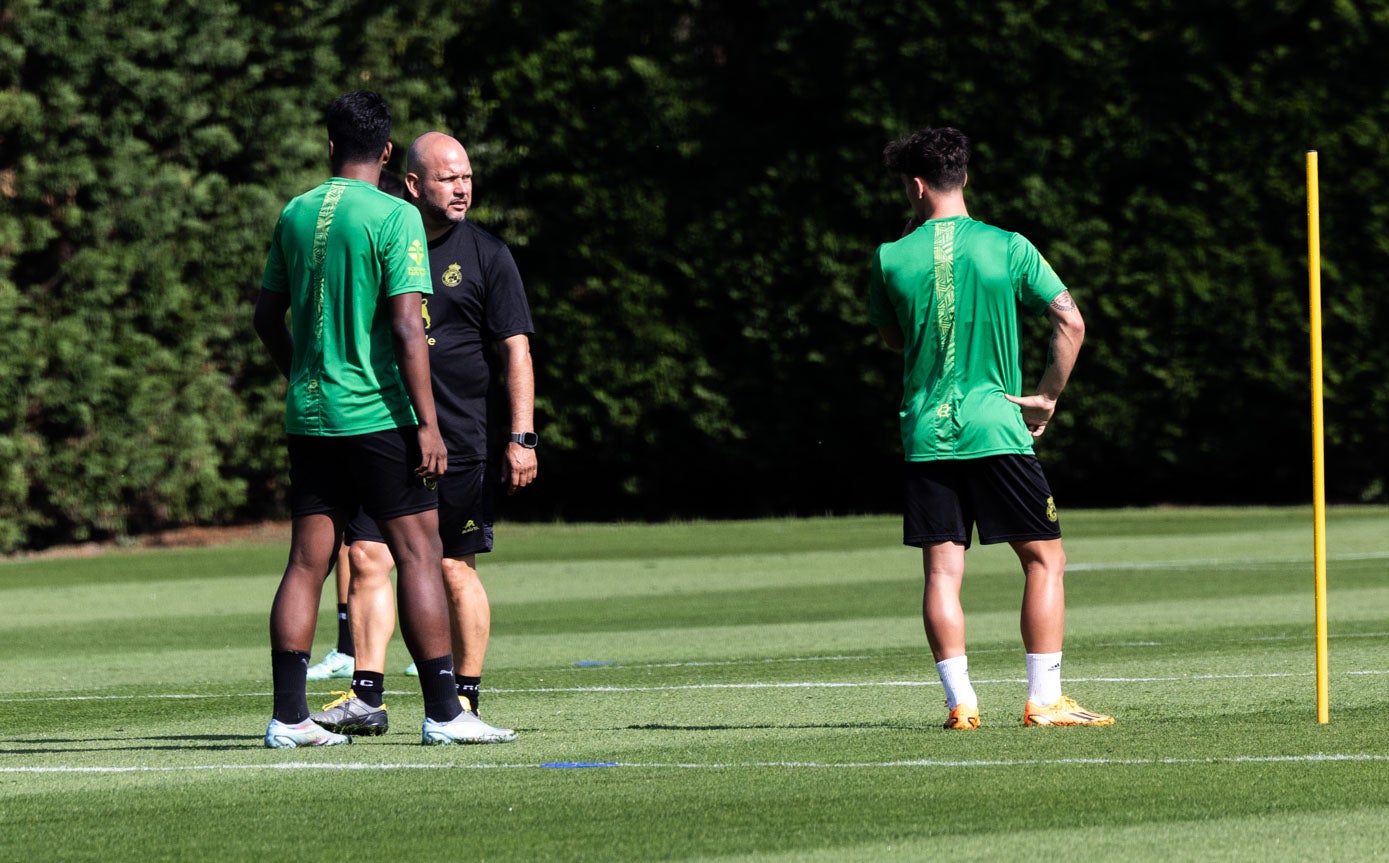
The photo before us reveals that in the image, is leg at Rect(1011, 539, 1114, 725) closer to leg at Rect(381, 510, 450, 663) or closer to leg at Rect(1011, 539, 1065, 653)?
leg at Rect(1011, 539, 1065, 653)

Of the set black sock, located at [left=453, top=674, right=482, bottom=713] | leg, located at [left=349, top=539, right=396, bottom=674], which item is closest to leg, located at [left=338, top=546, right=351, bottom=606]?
leg, located at [left=349, top=539, right=396, bottom=674]

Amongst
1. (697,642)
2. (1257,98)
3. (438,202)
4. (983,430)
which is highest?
(1257,98)

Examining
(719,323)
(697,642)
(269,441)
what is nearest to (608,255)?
(719,323)

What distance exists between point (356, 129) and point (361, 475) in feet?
3.71

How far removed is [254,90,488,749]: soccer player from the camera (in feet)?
21.4

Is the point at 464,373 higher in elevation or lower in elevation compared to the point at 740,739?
higher

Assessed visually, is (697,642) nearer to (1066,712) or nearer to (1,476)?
(1066,712)

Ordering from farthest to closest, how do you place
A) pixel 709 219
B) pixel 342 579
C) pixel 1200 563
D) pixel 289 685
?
pixel 709 219, pixel 1200 563, pixel 342 579, pixel 289 685

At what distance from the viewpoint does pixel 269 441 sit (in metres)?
21.3

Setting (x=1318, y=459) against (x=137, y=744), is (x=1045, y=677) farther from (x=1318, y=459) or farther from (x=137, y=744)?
(x=137, y=744)

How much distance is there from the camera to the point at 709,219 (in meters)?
22.9

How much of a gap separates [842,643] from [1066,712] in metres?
3.90

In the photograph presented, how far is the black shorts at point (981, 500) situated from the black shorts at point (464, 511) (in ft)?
5.17

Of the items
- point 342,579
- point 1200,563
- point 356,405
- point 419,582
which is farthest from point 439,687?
point 1200,563
